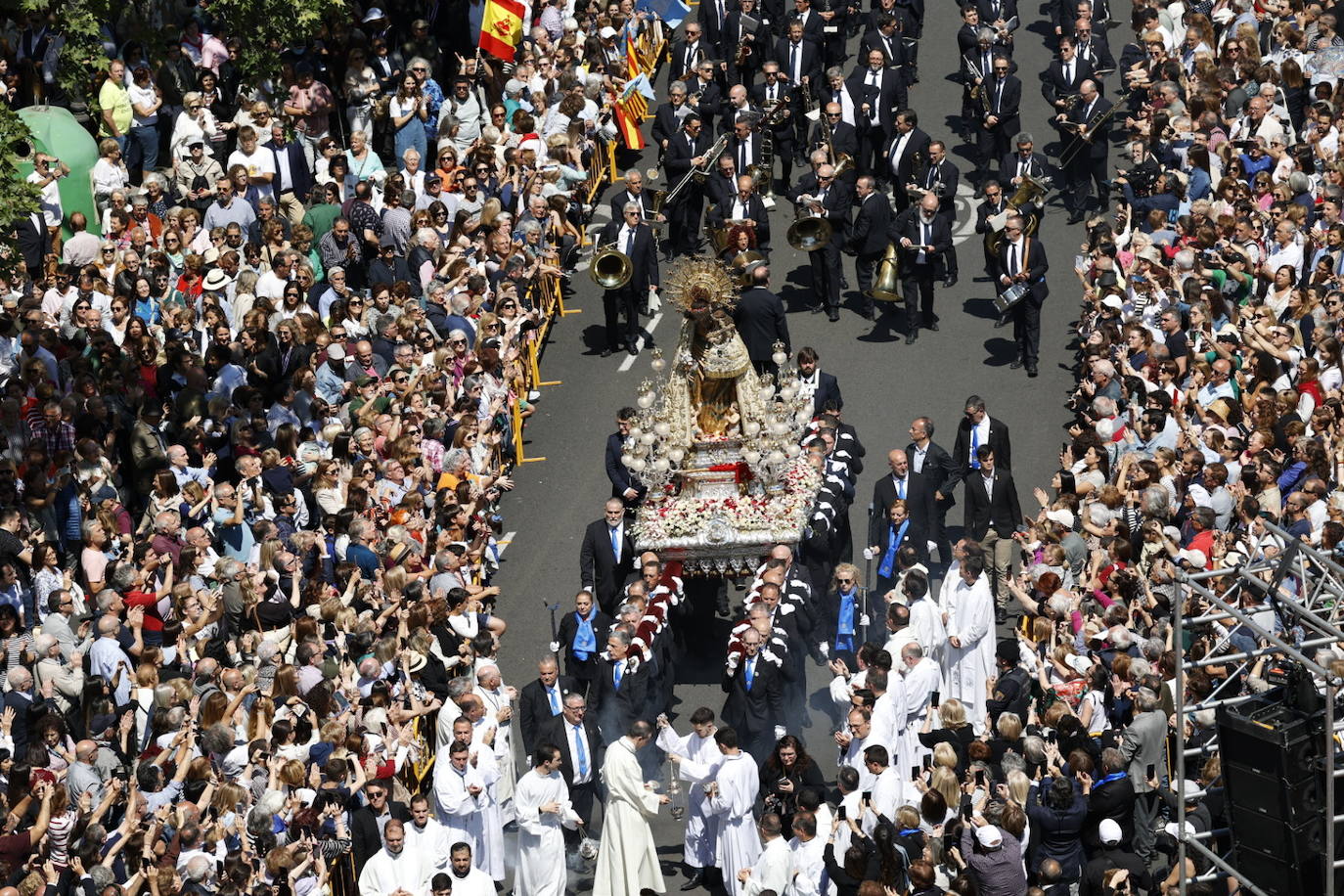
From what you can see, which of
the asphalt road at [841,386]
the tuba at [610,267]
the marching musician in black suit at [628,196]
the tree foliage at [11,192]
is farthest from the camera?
the marching musician in black suit at [628,196]

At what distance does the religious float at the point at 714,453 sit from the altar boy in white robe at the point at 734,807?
306 cm

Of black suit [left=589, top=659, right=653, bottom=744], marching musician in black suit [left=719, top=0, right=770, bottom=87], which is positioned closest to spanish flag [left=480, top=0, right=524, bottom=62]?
marching musician in black suit [left=719, top=0, right=770, bottom=87]

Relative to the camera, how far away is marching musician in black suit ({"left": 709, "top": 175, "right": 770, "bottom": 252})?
3130 cm

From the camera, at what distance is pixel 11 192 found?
81.3 ft

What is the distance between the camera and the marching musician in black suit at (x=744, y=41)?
115 ft

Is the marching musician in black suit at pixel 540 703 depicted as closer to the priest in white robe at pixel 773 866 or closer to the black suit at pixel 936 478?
the priest in white robe at pixel 773 866

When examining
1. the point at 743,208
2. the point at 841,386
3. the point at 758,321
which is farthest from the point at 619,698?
the point at 743,208

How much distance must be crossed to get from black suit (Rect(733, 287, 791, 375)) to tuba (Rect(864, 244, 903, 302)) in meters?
3.51

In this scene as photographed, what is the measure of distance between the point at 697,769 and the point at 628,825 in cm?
74

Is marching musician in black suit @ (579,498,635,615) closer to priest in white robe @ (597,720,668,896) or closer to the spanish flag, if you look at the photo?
priest in white robe @ (597,720,668,896)

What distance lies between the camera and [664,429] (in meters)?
25.4

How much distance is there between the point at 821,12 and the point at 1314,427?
13310 mm

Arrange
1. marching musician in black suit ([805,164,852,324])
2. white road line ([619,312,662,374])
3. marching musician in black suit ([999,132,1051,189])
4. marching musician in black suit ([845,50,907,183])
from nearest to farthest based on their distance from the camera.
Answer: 1. white road line ([619,312,662,374])
2. marching musician in black suit ([805,164,852,324])
3. marching musician in black suit ([999,132,1051,189])
4. marching musician in black suit ([845,50,907,183])

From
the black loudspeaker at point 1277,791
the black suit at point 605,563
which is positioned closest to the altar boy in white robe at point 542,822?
the black suit at point 605,563
